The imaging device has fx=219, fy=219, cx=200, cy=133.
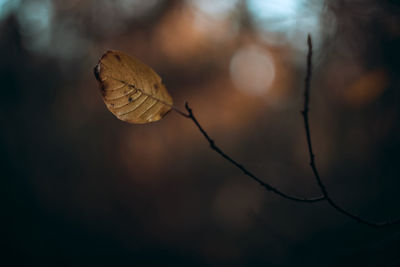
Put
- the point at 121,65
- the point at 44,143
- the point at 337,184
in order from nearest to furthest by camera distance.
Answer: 1. the point at 121,65
2. the point at 337,184
3. the point at 44,143

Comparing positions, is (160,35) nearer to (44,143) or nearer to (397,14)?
(44,143)

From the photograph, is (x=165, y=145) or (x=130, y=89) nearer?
(x=130, y=89)

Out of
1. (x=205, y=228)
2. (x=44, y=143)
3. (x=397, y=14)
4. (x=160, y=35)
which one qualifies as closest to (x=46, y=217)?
(x=44, y=143)

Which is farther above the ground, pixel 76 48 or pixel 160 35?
pixel 160 35

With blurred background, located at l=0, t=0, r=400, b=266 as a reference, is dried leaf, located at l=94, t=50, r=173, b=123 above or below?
below

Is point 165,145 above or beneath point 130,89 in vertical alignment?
above

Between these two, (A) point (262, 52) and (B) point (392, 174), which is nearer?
(B) point (392, 174)
